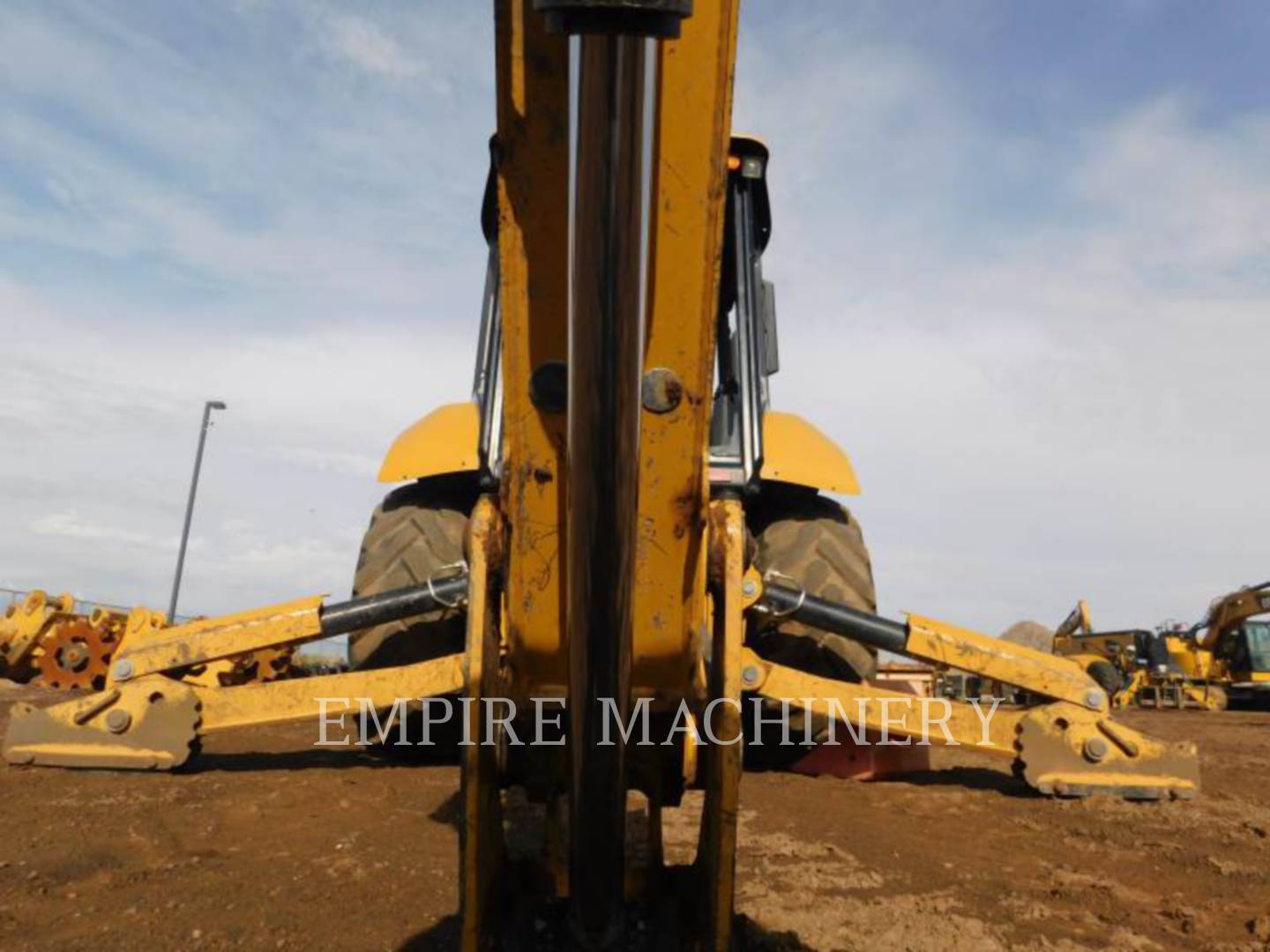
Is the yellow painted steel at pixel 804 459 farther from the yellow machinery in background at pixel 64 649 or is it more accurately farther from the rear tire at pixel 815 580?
the yellow machinery in background at pixel 64 649

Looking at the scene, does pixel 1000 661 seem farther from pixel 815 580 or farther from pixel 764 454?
pixel 764 454

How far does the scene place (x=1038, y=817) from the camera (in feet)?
14.5

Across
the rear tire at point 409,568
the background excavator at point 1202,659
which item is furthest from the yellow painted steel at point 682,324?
the background excavator at point 1202,659

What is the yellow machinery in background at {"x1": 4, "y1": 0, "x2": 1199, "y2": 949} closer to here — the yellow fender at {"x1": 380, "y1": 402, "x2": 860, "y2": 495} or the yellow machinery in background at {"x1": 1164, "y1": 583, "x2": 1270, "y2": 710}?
the yellow fender at {"x1": 380, "y1": 402, "x2": 860, "y2": 495}

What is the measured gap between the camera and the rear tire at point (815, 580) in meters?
4.57

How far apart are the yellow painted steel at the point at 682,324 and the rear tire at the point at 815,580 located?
8.17 ft

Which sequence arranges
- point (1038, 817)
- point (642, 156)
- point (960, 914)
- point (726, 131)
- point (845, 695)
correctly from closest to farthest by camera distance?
point (642, 156)
point (726, 131)
point (960, 914)
point (845, 695)
point (1038, 817)

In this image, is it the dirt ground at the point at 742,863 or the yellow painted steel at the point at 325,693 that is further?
the yellow painted steel at the point at 325,693

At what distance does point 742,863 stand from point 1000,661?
69.4 inches

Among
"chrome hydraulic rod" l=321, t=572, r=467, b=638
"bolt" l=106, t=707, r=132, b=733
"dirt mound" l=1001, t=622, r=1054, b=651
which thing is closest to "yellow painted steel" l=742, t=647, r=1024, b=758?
"chrome hydraulic rod" l=321, t=572, r=467, b=638

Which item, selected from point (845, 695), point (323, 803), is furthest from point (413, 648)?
point (845, 695)

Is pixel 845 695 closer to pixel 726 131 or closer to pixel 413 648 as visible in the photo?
pixel 413 648

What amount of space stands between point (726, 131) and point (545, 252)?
392 millimetres

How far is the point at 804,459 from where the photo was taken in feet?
14.8
